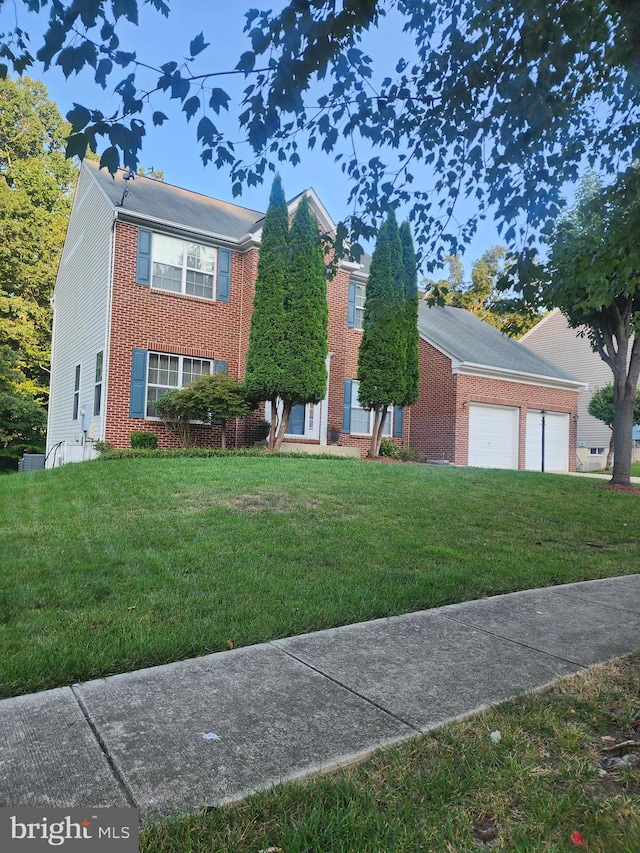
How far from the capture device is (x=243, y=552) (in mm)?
4969

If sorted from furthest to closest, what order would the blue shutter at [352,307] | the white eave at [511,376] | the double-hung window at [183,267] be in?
the white eave at [511,376] < the blue shutter at [352,307] < the double-hung window at [183,267]

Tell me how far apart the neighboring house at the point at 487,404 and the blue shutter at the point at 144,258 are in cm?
902

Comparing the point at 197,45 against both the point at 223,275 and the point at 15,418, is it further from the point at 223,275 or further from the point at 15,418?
the point at 15,418

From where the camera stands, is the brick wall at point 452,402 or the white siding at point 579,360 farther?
the white siding at point 579,360

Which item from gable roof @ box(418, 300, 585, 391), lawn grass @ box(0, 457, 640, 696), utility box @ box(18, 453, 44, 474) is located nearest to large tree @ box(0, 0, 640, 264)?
lawn grass @ box(0, 457, 640, 696)

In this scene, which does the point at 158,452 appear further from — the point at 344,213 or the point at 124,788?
the point at 124,788

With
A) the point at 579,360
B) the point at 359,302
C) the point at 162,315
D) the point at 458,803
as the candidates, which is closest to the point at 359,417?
the point at 359,302

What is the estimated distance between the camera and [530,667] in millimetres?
2855

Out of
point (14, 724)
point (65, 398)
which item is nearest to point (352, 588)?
point (14, 724)

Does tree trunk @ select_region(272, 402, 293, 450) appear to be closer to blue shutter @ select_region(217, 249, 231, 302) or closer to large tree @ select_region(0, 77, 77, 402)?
blue shutter @ select_region(217, 249, 231, 302)

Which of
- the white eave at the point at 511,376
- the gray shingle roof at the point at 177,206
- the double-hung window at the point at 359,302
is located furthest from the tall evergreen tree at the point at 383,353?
the gray shingle roof at the point at 177,206

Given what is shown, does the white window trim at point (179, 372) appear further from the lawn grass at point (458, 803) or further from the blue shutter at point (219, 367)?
the lawn grass at point (458, 803)

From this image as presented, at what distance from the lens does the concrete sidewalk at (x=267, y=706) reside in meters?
1.85

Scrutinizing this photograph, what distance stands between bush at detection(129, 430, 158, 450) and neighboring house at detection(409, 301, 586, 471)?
8.64 m
